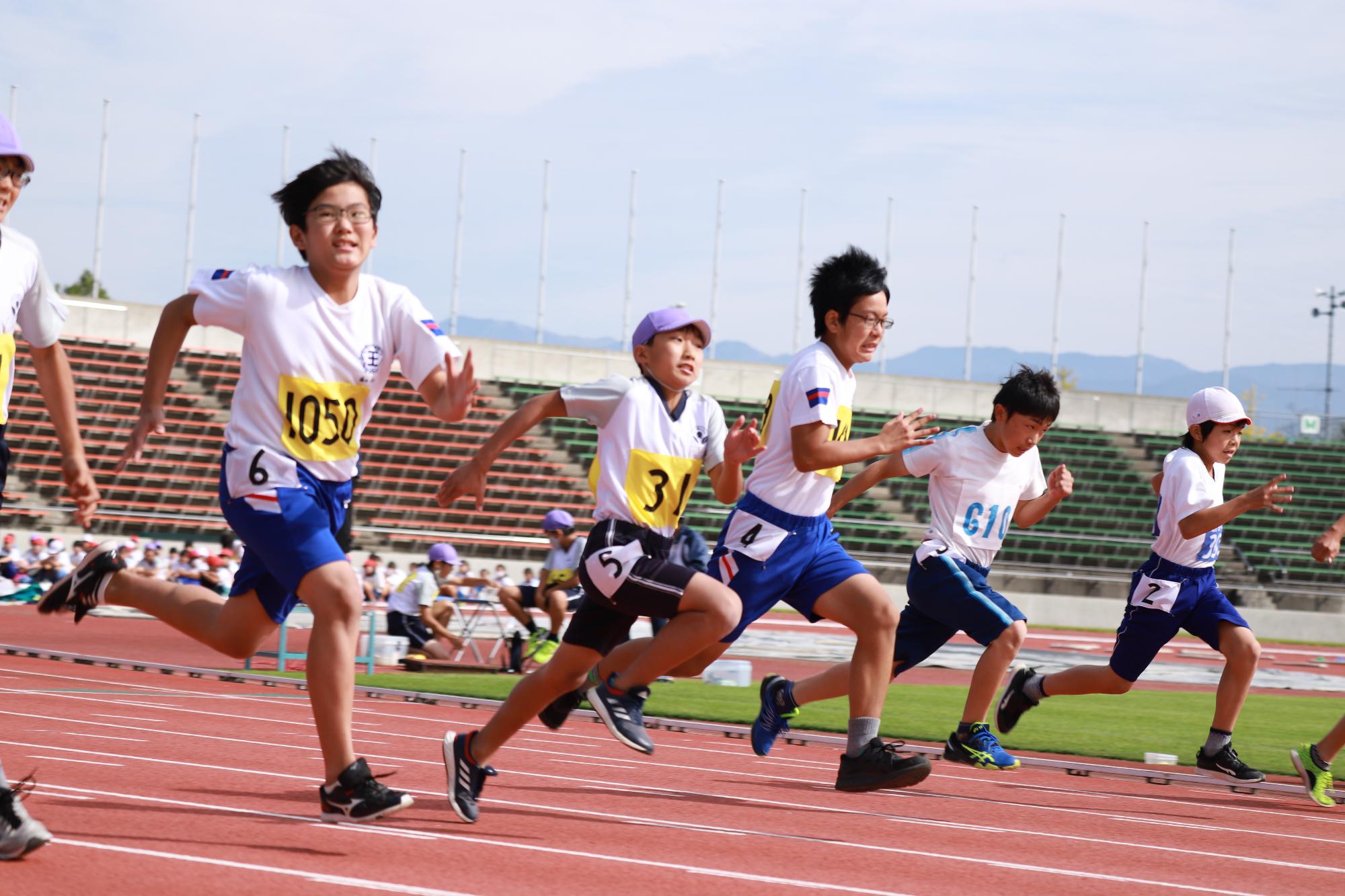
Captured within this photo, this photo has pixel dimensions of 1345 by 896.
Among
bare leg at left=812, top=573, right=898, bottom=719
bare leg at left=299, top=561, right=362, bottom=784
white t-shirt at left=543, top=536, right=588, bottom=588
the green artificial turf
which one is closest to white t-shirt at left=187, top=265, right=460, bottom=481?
bare leg at left=299, top=561, right=362, bottom=784

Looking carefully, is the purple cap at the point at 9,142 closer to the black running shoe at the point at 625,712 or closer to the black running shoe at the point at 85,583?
the black running shoe at the point at 85,583

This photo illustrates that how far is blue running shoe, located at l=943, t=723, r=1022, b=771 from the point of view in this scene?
7.41 metres

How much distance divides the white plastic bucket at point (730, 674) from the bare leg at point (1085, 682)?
6031mm

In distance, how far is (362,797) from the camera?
466cm

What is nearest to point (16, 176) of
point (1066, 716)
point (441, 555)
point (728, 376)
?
point (1066, 716)

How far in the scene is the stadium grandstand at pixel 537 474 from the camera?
102 ft

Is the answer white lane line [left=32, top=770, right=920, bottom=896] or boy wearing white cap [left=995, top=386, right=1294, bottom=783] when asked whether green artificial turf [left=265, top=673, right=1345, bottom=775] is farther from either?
white lane line [left=32, top=770, right=920, bottom=896]

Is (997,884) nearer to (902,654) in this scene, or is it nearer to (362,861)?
(362,861)

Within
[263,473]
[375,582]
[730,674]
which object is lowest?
[375,582]

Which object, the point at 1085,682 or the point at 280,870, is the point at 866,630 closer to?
the point at 1085,682

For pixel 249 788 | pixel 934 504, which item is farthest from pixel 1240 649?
pixel 249 788

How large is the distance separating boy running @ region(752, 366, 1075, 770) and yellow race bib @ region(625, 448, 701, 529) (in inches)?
75.7

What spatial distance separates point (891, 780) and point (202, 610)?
2.71 meters

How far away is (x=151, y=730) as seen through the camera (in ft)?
26.8
